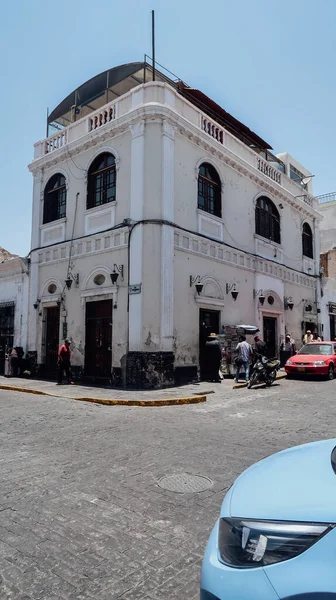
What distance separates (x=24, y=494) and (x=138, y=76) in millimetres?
16732

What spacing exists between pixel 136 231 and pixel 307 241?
47.8 feet

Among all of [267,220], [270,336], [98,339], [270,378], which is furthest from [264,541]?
[267,220]

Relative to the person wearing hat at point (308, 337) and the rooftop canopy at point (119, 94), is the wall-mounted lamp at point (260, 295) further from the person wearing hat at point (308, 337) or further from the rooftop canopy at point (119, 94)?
the rooftop canopy at point (119, 94)

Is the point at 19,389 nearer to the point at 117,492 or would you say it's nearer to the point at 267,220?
the point at 117,492

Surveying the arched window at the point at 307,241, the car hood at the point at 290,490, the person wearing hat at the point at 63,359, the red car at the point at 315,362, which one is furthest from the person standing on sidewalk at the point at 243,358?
the car hood at the point at 290,490

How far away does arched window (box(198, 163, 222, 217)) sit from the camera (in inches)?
→ 622

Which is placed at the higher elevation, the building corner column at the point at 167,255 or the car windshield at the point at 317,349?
the building corner column at the point at 167,255

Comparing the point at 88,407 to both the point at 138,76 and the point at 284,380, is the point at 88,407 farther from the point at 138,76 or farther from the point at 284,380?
the point at 138,76

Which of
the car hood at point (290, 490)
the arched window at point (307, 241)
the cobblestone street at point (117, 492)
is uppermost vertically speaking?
the arched window at point (307, 241)

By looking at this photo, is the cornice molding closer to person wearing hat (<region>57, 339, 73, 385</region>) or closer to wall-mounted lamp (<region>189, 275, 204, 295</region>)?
wall-mounted lamp (<region>189, 275, 204, 295</region>)

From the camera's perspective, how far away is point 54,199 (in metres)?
17.9

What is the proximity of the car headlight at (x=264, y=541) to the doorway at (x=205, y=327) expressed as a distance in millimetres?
12789

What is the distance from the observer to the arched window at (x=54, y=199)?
57.2 feet

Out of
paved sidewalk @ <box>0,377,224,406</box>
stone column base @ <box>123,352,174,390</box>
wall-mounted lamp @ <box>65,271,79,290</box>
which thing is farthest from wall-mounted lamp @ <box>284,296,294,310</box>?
wall-mounted lamp @ <box>65,271,79,290</box>
